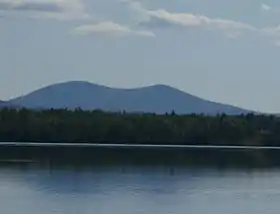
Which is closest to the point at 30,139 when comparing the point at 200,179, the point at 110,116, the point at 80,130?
the point at 80,130

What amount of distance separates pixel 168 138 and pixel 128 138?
3.34 meters

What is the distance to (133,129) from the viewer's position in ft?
265

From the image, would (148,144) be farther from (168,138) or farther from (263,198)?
(263,198)

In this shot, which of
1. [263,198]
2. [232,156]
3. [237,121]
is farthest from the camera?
[237,121]

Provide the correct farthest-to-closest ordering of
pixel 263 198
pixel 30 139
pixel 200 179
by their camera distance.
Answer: pixel 30 139
pixel 200 179
pixel 263 198

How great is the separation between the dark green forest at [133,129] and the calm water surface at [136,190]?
2976cm

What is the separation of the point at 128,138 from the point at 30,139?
7.32m

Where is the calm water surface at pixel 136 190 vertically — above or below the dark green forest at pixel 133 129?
below

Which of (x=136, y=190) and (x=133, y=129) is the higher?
(x=133, y=129)

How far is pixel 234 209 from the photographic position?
32500mm

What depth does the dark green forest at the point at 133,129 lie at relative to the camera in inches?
3135

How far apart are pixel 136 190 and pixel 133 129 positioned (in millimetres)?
43051

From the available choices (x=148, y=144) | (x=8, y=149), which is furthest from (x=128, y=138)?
(x=8, y=149)

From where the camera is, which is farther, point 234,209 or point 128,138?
point 128,138
